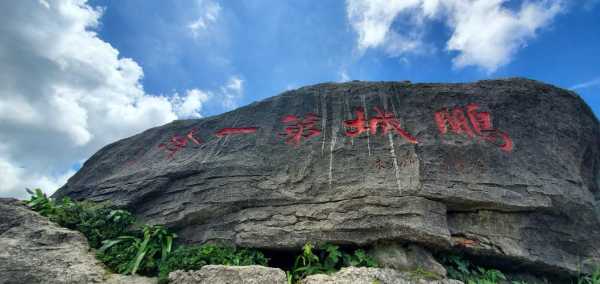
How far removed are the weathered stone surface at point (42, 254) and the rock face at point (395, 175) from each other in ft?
4.29

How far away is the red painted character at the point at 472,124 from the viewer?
6176 millimetres

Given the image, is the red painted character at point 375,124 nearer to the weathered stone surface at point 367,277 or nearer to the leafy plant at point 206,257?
the weathered stone surface at point 367,277

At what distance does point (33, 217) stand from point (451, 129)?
784 cm

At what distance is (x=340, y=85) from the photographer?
7.42 meters

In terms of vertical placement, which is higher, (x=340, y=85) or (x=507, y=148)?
(x=340, y=85)

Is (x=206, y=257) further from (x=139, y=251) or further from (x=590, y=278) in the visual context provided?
(x=590, y=278)

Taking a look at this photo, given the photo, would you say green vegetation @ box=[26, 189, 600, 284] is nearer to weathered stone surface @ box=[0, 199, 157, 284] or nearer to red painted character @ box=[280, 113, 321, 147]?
weathered stone surface @ box=[0, 199, 157, 284]

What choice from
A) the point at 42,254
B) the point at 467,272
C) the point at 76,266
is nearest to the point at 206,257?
the point at 76,266

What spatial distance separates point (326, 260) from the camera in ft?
17.6

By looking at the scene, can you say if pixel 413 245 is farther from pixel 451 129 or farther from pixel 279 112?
pixel 279 112

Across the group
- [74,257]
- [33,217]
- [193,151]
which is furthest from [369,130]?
[33,217]

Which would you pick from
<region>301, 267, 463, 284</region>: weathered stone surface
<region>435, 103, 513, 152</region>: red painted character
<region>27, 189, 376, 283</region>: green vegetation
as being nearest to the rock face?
<region>435, 103, 513, 152</region>: red painted character

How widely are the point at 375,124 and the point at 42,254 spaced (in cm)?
611

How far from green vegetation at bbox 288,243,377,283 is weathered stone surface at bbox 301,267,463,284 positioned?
0.36 meters
